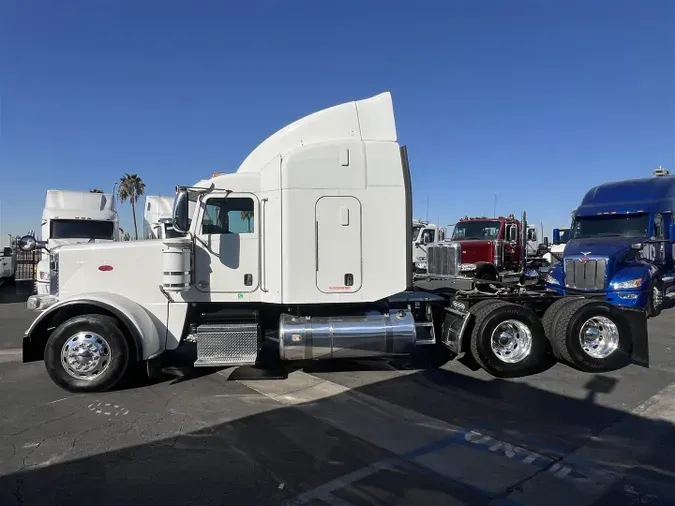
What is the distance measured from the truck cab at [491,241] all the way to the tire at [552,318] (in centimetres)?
754

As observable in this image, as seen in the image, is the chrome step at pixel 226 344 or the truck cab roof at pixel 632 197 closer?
the chrome step at pixel 226 344

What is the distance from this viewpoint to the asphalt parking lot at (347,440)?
3.43 metres

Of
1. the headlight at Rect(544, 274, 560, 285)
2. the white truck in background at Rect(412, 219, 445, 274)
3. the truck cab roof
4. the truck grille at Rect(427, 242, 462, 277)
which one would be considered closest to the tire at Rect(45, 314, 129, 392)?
the truck grille at Rect(427, 242, 462, 277)

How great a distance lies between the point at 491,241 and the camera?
51.0ft

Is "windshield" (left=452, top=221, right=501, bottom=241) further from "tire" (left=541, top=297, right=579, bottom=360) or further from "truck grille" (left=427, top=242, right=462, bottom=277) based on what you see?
"tire" (left=541, top=297, right=579, bottom=360)

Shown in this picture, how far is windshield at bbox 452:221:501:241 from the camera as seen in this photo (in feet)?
52.6

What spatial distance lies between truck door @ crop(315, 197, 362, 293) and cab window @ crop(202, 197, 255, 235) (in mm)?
932

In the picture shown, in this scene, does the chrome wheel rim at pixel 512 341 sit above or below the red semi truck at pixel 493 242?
below

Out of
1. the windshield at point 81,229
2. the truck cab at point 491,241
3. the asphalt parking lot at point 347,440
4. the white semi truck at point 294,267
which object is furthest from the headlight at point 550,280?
the windshield at point 81,229

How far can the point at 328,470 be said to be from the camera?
12.3 ft

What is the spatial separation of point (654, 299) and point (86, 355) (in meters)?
11.6

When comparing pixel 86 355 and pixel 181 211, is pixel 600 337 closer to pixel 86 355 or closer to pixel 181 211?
pixel 181 211

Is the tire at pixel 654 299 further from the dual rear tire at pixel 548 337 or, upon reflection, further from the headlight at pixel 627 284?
the dual rear tire at pixel 548 337

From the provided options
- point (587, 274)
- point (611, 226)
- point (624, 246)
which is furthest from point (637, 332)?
point (611, 226)
